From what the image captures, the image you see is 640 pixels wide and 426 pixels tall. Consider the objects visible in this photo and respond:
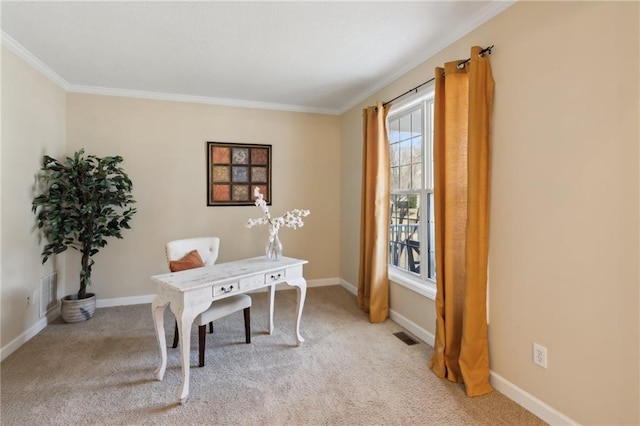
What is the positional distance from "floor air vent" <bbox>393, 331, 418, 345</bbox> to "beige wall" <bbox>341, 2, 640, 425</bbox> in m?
0.76

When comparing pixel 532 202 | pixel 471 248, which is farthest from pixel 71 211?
pixel 532 202

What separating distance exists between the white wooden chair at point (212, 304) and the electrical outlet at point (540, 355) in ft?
6.67

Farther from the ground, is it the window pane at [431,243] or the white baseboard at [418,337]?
the window pane at [431,243]

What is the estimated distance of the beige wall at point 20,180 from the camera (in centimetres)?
250

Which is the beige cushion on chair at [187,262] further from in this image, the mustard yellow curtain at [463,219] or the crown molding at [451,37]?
the crown molding at [451,37]

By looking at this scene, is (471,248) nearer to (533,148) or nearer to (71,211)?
(533,148)

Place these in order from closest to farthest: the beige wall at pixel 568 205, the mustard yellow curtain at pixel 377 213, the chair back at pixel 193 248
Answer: the beige wall at pixel 568 205 < the chair back at pixel 193 248 < the mustard yellow curtain at pixel 377 213

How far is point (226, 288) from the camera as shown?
2154mm

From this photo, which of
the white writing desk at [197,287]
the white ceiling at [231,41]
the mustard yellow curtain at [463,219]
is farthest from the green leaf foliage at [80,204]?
the mustard yellow curtain at [463,219]

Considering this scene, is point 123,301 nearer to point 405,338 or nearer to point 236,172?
point 236,172

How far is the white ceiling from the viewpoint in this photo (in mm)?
2096

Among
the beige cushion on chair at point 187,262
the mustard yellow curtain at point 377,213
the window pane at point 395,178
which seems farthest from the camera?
the window pane at point 395,178

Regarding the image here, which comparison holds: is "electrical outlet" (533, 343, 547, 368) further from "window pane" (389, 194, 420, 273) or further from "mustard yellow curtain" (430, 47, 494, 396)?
"window pane" (389, 194, 420, 273)

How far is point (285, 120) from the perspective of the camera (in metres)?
4.32
